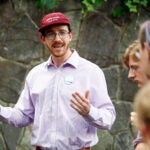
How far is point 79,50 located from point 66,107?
193 cm

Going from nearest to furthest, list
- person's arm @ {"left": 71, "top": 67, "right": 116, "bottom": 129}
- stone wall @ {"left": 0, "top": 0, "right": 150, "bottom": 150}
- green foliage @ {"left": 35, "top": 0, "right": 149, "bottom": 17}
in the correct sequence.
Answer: person's arm @ {"left": 71, "top": 67, "right": 116, "bottom": 129}
green foliage @ {"left": 35, "top": 0, "right": 149, "bottom": 17}
stone wall @ {"left": 0, "top": 0, "right": 150, "bottom": 150}

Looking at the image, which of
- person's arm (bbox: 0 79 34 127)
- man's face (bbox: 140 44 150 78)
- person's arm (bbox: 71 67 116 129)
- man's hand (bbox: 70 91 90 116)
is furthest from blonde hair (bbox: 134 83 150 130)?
Answer: person's arm (bbox: 0 79 34 127)

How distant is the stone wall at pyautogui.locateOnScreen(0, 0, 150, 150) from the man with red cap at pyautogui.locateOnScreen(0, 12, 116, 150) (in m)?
1.73

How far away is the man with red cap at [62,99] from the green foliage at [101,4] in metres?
1.64

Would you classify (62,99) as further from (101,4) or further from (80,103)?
(101,4)

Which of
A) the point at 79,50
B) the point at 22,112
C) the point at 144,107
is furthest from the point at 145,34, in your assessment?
the point at 79,50

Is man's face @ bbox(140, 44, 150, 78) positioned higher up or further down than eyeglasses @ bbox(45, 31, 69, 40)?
further down

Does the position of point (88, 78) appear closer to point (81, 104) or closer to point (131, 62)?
point (81, 104)

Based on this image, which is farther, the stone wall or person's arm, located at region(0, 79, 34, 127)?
the stone wall

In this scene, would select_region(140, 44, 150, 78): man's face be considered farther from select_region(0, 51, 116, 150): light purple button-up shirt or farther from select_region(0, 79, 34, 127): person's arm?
select_region(0, 79, 34, 127): person's arm

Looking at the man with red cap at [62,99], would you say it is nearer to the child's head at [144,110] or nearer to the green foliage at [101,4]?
the child's head at [144,110]

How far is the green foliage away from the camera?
4777mm

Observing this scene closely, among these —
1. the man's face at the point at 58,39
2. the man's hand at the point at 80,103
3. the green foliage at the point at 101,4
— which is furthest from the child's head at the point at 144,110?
the green foliage at the point at 101,4

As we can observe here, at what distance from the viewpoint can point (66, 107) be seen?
3.06 metres
